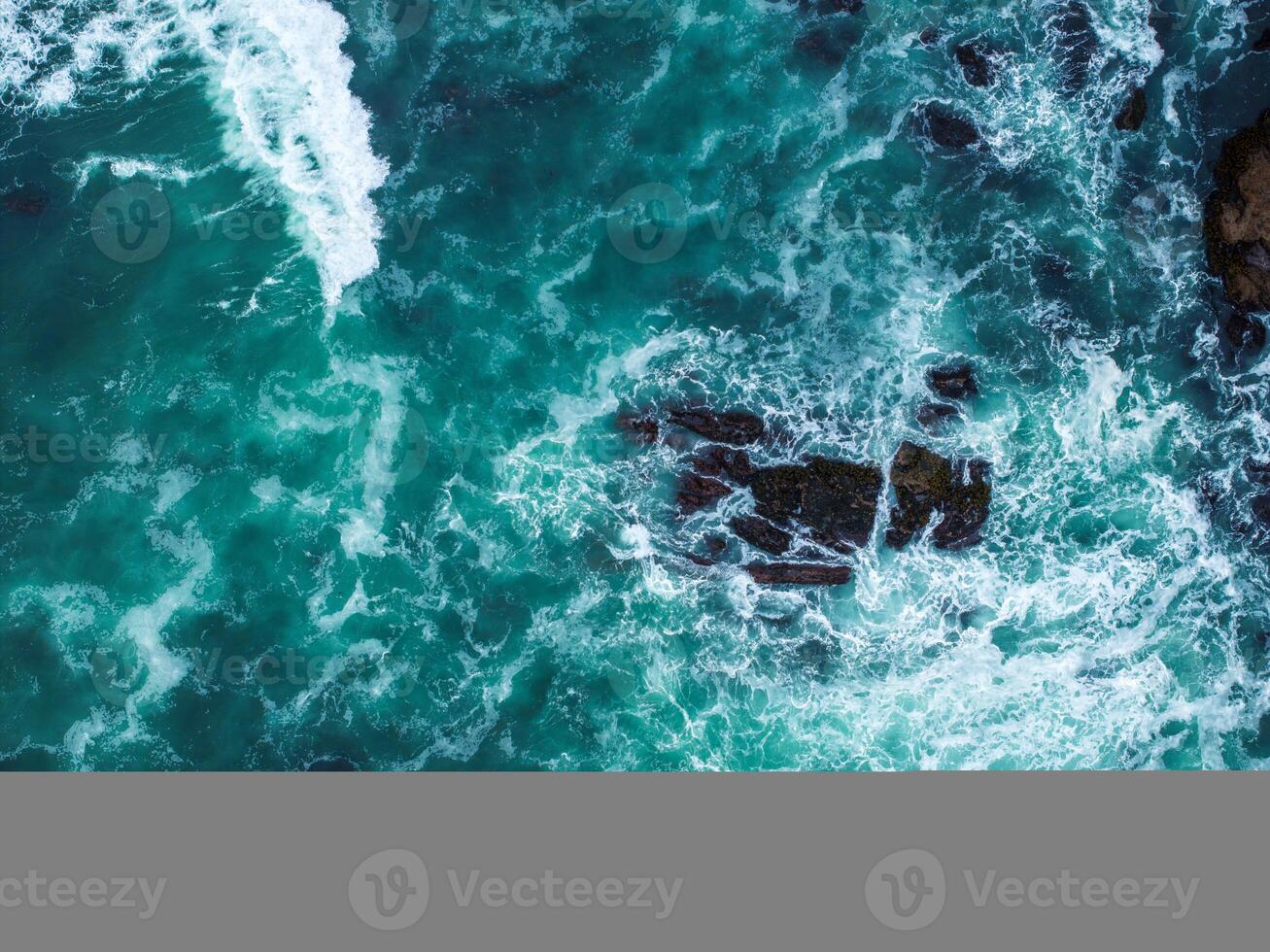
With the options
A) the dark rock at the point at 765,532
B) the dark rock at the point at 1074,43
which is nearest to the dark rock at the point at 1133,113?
the dark rock at the point at 1074,43

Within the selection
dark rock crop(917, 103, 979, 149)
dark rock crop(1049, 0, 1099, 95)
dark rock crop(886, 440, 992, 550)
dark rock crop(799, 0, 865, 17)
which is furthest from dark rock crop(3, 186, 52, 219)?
dark rock crop(1049, 0, 1099, 95)

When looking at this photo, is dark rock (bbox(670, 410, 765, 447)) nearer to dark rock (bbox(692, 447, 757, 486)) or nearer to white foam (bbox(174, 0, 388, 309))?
dark rock (bbox(692, 447, 757, 486))

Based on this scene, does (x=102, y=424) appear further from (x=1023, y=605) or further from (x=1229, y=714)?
(x=1229, y=714)

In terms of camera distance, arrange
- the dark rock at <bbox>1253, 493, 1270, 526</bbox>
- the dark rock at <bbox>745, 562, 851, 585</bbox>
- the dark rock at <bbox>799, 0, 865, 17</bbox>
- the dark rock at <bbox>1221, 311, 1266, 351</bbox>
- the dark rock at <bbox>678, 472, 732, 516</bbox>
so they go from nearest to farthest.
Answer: the dark rock at <bbox>799, 0, 865, 17</bbox> < the dark rock at <bbox>678, 472, 732, 516</bbox> < the dark rock at <bbox>745, 562, 851, 585</bbox> < the dark rock at <bbox>1221, 311, 1266, 351</bbox> < the dark rock at <bbox>1253, 493, 1270, 526</bbox>

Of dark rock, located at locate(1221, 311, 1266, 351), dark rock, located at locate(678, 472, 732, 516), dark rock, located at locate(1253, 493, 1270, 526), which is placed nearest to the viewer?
dark rock, located at locate(678, 472, 732, 516)

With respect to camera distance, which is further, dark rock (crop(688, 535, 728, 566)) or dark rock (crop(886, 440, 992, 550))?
dark rock (crop(688, 535, 728, 566))

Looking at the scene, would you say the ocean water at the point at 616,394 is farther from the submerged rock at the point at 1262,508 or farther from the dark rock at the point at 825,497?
the dark rock at the point at 825,497
